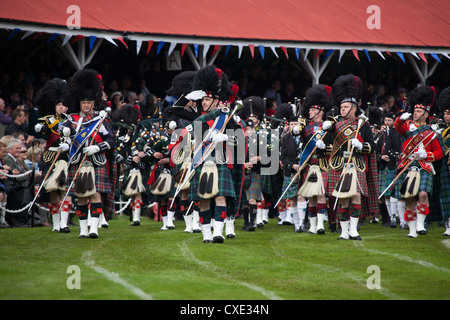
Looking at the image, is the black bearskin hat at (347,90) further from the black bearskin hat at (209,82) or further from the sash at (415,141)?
the black bearskin hat at (209,82)

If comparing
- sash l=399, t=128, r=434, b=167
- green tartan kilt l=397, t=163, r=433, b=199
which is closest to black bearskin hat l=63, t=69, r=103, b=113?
sash l=399, t=128, r=434, b=167

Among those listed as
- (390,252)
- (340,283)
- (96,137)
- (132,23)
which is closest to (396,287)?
(340,283)

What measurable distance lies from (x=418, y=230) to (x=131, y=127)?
571 cm

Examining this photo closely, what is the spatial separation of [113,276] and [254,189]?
5940 millimetres

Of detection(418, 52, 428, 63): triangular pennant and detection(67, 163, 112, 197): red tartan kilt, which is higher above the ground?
detection(418, 52, 428, 63): triangular pennant

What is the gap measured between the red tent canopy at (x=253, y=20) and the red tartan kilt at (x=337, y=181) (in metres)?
7.64

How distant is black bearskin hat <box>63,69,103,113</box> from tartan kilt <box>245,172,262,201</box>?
10.7 ft

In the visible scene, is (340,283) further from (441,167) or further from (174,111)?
(441,167)

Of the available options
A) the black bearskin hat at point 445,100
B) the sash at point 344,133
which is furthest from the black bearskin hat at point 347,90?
the black bearskin hat at point 445,100

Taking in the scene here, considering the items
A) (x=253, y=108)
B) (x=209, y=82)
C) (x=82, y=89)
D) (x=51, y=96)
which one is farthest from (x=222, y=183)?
(x=253, y=108)

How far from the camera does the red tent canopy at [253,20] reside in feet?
56.3

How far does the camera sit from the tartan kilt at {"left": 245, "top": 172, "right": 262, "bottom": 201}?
13250mm

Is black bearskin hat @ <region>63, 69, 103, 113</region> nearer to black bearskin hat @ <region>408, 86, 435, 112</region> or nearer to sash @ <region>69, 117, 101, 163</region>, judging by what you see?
sash @ <region>69, 117, 101, 163</region>

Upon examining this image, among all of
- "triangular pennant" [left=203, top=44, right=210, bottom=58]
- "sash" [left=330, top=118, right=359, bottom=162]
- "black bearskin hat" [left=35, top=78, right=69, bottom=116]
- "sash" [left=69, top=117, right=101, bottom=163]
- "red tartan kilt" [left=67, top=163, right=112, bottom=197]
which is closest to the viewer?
"red tartan kilt" [left=67, top=163, right=112, bottom=197]
